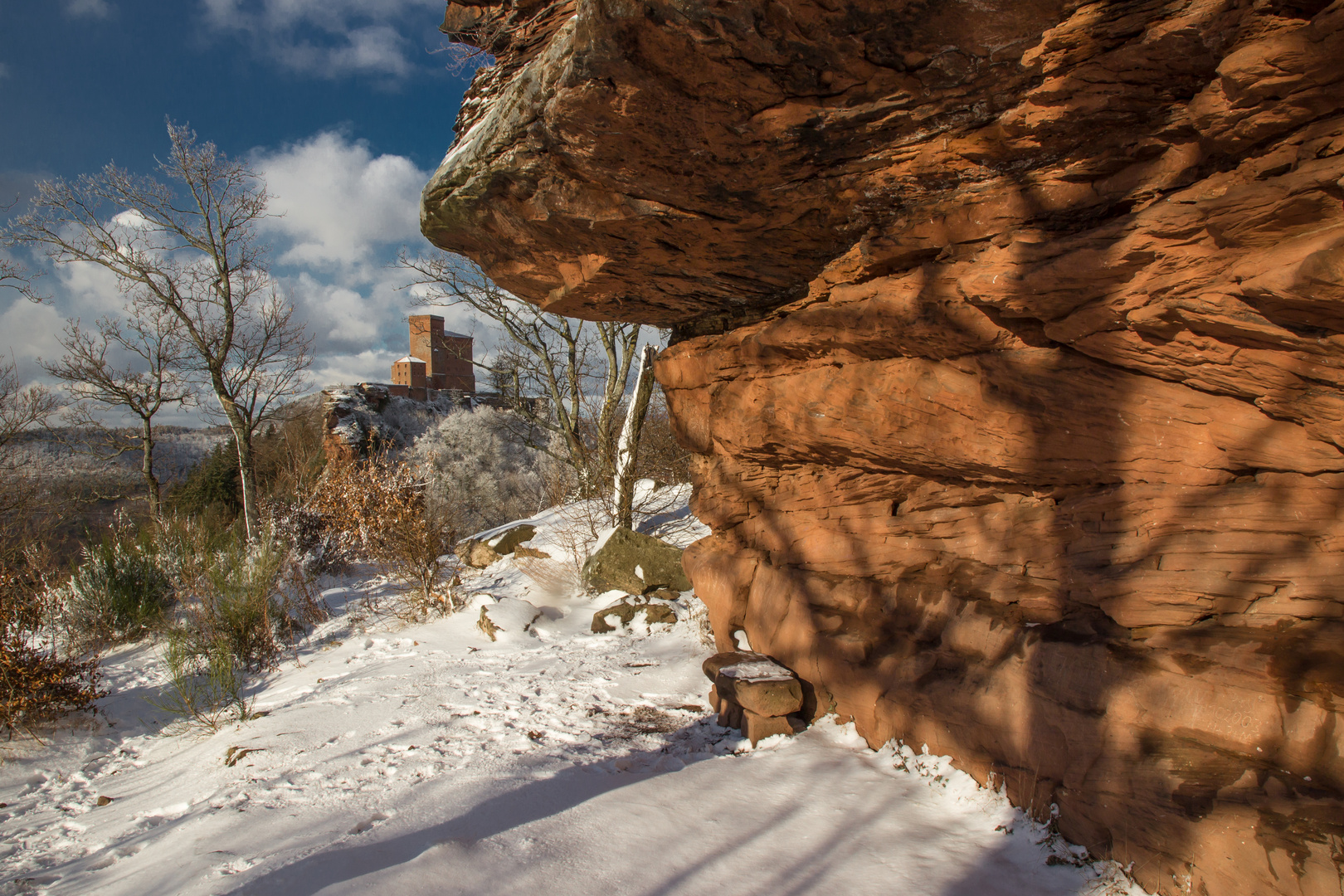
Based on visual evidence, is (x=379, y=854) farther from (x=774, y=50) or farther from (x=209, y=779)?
(x=774, y=50)

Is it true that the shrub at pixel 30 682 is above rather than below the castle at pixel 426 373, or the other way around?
below

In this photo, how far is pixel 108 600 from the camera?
8.18 m

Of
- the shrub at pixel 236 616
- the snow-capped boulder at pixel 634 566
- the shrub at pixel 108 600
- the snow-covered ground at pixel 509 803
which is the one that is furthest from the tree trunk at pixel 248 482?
the snow-capped boulder at pixel 634 566

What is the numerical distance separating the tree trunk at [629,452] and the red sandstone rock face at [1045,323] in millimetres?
5162

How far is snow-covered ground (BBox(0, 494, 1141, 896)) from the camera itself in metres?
2.51

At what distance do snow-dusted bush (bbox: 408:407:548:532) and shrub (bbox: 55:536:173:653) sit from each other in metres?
8.69

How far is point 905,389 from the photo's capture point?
3.37 metres

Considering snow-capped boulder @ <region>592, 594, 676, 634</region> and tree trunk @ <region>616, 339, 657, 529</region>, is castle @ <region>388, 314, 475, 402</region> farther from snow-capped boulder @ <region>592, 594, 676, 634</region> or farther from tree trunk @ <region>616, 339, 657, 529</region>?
snow-capped boulder @ <region>592, 594, 676, 634</region>

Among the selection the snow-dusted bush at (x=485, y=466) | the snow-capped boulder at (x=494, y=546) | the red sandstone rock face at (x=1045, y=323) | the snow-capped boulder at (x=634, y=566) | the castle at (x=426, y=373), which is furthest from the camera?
the castle at (x=426, y=373)

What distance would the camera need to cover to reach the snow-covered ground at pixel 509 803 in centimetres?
251

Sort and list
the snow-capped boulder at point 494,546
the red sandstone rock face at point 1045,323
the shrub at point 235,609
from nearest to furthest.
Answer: the red sandstone rock face at point 1045,323
the shrub at point 235,609
the snow-capped boulder at point 494,546

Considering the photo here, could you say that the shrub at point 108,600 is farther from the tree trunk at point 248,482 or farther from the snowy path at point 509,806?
the snowy path at point 509,806

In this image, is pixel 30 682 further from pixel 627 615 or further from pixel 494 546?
pixel 494 546

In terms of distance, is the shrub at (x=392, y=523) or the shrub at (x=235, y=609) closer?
the shrub at (x=235, y=609)
